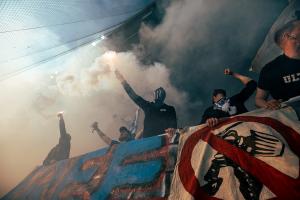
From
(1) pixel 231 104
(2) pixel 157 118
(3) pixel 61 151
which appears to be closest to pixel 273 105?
(1) pixel 231 104

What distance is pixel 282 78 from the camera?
3.37m

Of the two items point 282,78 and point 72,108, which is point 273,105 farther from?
point 72,108

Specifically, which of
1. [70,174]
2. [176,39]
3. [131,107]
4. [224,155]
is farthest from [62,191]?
[131,107]

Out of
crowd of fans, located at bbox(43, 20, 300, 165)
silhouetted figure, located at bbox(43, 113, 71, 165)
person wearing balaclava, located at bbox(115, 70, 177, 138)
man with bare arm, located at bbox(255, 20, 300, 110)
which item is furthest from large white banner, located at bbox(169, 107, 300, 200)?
silhouetted figure, located at bbox(43, 113, 71, 165)

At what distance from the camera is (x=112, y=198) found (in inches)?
151

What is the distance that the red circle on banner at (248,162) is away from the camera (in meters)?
2.41

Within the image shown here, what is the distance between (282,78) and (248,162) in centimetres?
125

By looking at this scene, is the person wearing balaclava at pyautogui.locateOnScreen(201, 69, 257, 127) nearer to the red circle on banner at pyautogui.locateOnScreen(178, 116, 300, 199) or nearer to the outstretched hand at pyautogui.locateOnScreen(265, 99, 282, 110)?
the red circle on banner at pyautogui.locateOnScreen(178, 116, 300, 199)

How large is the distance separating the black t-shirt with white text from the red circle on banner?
54 centimetres

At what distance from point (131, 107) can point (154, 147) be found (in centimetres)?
1026

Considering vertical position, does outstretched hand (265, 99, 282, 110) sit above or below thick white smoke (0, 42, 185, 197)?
below

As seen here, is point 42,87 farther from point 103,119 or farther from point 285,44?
point 285,44

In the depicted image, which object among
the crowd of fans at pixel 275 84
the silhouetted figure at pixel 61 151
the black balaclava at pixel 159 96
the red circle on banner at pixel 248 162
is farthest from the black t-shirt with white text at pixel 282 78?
the silhouetted figure at pixel 61 151

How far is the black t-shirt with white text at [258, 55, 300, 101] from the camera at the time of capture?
3289 millimetres
